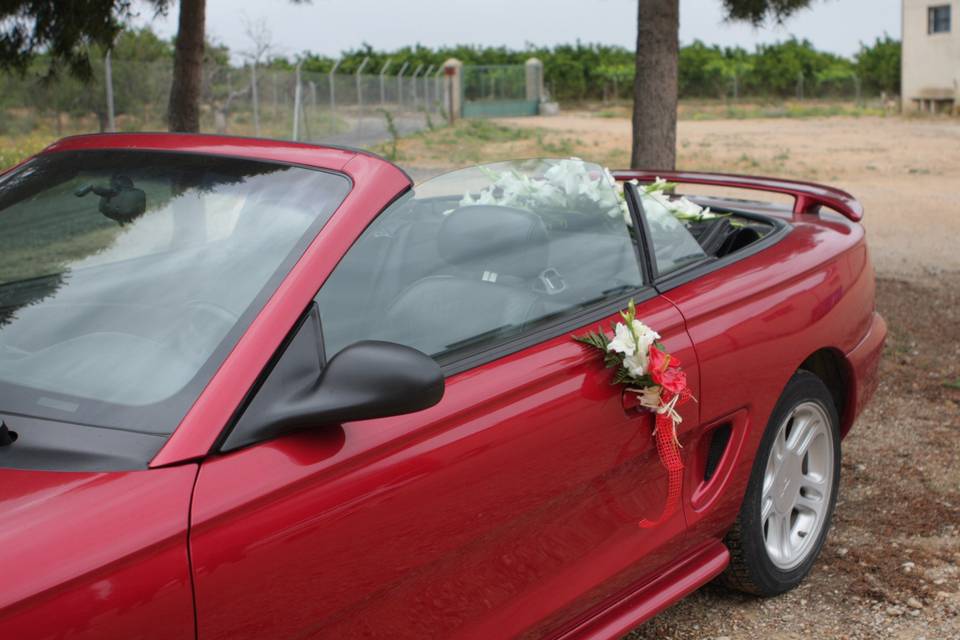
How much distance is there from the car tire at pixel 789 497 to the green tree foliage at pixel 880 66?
55.8 metres

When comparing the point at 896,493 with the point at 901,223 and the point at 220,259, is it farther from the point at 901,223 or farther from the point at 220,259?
the point at 901,223

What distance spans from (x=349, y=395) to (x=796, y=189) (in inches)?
113

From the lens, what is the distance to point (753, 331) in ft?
10.4

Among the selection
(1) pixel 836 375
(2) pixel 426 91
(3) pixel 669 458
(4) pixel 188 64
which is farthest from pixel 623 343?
(2) pixel 426 91

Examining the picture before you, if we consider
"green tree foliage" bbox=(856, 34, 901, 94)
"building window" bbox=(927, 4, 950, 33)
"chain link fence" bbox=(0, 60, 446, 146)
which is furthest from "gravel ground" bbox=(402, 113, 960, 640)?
"green tree foliage" bbox=(856, 34, 901, 94)

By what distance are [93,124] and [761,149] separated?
1445cm

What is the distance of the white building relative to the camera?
37.7 m

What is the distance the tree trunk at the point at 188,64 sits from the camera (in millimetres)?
8680

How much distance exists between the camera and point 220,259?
7.55ft

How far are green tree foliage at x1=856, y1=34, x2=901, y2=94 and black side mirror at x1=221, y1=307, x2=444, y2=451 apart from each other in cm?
5772

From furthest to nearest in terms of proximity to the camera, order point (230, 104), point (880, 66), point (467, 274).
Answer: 1. point (880, 66)
2. point (230, 104)
3. point (467, 274)

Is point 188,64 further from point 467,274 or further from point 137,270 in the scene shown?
point 137,270

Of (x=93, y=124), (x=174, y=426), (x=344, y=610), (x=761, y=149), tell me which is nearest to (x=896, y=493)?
(x=344, y=610)

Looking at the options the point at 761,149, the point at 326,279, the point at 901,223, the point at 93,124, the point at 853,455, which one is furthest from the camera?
the point at 761,149
